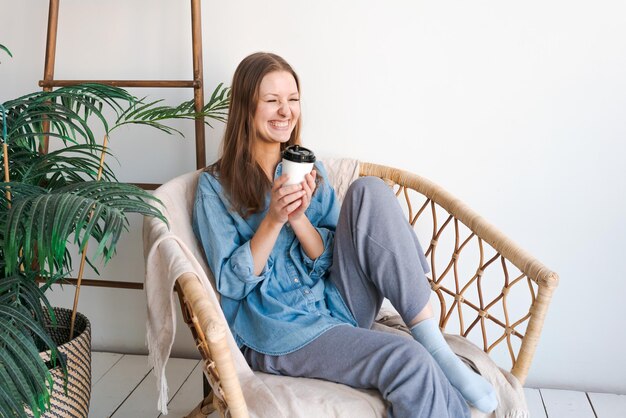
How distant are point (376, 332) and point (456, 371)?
0.20 m

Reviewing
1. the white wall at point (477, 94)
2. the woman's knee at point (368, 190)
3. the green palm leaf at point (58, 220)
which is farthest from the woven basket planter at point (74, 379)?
the white wall at point (477, 94)

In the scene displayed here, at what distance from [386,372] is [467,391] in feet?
0.65

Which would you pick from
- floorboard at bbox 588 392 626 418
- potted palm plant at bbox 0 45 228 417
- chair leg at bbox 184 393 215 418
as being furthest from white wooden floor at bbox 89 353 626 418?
potted palm plant at bbox 0 45 228 417

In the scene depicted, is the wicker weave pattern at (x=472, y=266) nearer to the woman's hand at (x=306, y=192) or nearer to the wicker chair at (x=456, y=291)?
the wicker chair at (x=456, y=291)

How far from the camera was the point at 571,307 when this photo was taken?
2254 millimetres

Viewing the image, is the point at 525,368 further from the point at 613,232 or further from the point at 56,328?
the point at 56,328

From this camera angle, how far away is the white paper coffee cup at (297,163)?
153 centimetres

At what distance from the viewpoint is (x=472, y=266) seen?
2.29m

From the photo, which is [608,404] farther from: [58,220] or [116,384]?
[58,220]

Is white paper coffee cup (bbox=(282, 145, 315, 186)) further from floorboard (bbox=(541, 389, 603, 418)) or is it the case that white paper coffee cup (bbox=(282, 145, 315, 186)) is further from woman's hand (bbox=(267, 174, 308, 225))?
floorboard (bbox=(541, 389, 603, 418))

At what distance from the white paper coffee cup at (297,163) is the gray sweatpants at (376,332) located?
0.61 ft

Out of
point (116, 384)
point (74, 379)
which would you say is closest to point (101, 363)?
point (116, 384)

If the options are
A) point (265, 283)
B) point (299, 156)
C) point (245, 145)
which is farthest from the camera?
point (245, 145)

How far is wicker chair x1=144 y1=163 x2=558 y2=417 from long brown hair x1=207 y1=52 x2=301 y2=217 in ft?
1.03
